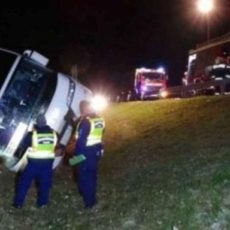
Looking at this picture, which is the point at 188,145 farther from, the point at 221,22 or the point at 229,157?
the point at 221,22

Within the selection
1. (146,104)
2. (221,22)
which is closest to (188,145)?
(146,104)

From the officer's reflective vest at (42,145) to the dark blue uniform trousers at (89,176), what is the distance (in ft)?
1.99

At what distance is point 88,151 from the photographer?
1083 centimetres

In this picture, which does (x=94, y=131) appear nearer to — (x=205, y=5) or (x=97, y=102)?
(x=97, y=102)

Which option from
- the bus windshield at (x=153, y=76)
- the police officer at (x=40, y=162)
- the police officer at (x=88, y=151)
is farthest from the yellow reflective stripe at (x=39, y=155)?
the bus windshield at (x=153, y=76)

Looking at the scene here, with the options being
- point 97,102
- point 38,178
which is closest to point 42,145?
point 38,178

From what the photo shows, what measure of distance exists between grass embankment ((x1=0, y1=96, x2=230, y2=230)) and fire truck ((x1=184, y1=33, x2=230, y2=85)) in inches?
365

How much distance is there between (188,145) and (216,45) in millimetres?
17564

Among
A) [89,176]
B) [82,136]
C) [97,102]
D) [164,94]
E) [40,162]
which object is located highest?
[164,94]

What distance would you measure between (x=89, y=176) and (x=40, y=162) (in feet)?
2.81

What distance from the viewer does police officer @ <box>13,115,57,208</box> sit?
10.9 metres

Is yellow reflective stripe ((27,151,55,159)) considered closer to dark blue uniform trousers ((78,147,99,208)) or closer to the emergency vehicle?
dark blue uniform trousers ((78,147,99,208))

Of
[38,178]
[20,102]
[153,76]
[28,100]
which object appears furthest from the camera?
[153,76]

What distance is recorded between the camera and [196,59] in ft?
108
